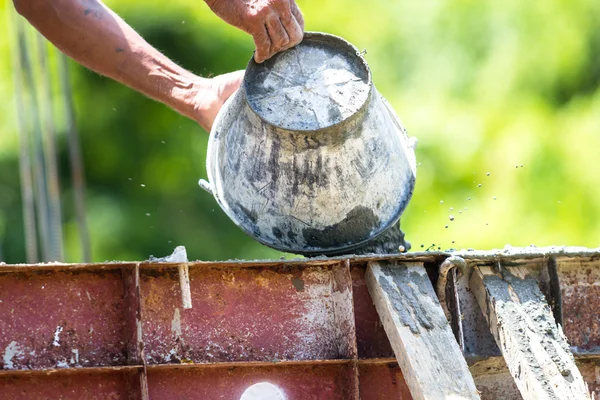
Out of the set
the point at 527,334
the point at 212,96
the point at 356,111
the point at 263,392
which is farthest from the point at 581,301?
the point at 212,96

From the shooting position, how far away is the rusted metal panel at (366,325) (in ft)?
11.7

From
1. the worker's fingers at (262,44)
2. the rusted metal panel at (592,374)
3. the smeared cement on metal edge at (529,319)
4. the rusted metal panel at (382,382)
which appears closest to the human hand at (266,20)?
the worker's fingers at (262,44)

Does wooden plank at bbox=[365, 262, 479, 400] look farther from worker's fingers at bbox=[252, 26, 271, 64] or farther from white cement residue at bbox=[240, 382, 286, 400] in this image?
worker's fingers at bbox=[252, 26, 271, 64]

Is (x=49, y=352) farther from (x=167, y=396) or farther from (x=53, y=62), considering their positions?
(x=53, y=62)

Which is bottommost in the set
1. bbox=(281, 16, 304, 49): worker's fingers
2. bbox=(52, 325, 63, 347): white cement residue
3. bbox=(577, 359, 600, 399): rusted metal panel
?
bbox=(577, 359, 600, 399): rusted metal panel

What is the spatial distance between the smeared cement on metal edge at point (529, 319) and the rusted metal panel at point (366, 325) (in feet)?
1.38

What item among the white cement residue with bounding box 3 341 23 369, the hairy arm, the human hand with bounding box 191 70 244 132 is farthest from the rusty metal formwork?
the hairy arm

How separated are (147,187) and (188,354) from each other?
13072 millimetres

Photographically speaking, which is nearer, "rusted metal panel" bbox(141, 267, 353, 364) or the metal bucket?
"rusted metal panel" bbox(141, 267, 353, 364)

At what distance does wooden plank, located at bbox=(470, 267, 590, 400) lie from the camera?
3.20 m

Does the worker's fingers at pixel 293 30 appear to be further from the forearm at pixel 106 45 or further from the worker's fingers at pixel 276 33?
the forearm at pixel 106 45

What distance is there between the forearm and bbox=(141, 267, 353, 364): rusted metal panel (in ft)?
5.92

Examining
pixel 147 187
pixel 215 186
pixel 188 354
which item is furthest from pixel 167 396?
pixel 147 187

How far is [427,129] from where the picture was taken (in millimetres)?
13781
